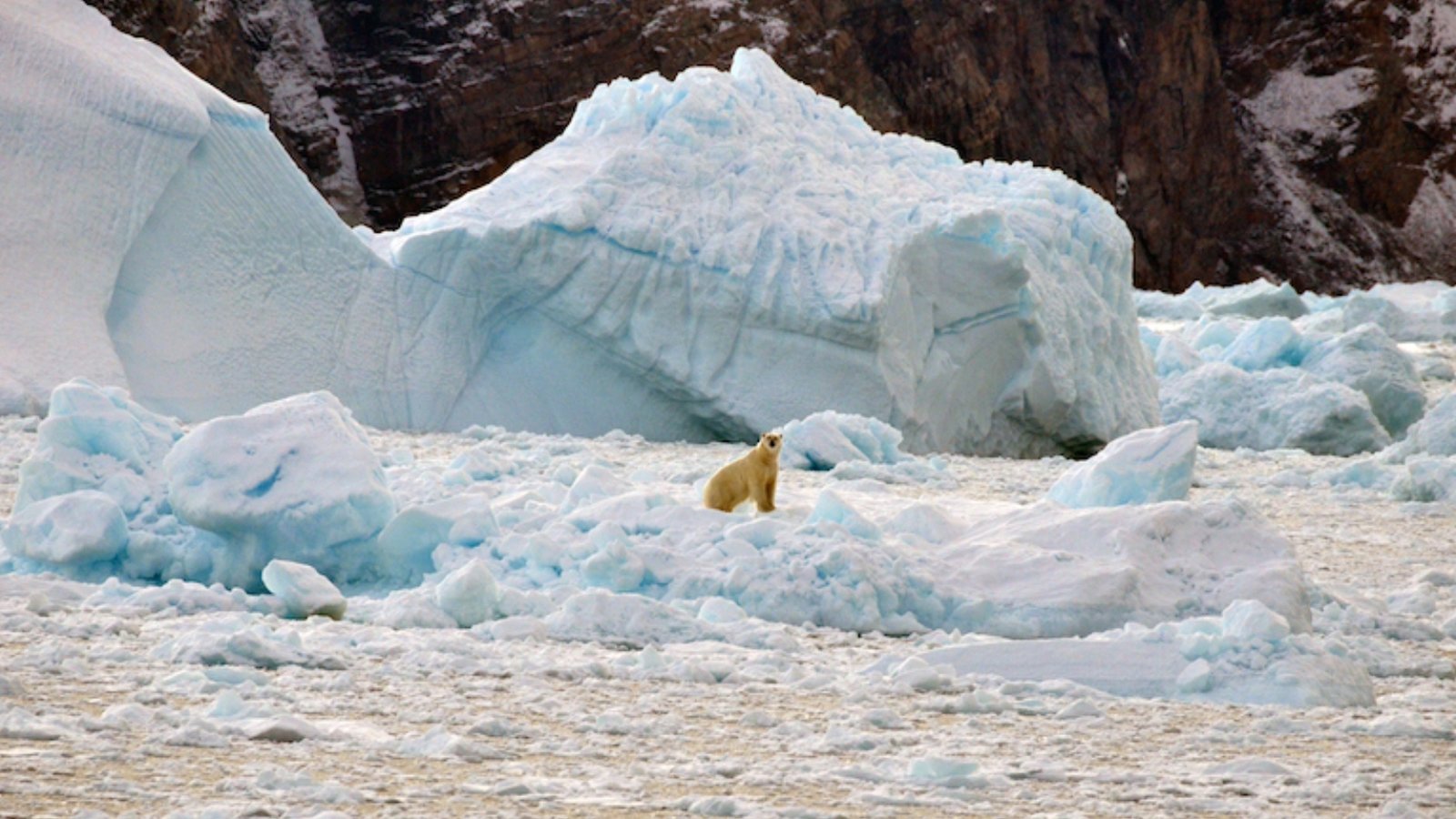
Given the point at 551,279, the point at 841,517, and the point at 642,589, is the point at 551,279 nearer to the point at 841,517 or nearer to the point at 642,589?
the point at 841,517

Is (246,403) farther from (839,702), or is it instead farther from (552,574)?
(839,702)

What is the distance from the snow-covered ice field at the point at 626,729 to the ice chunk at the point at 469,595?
0.15m

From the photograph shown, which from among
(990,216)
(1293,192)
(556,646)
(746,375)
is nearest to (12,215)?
(746,375)

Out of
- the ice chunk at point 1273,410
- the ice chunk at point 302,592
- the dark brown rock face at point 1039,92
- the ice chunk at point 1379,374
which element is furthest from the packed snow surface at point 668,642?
the dark brown rock face at point 1039,92

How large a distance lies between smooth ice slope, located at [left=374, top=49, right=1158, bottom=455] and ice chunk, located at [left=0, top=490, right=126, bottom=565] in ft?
13.0

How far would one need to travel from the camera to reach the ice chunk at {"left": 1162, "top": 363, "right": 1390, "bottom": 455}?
9.86 metres

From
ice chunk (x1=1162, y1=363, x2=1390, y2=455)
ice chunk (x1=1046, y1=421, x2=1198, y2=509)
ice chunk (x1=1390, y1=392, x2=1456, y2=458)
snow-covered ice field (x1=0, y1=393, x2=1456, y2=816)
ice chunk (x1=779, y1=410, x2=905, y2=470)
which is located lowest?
ice chunk (x1=1162, y1=363, x2=1390, y2=455)

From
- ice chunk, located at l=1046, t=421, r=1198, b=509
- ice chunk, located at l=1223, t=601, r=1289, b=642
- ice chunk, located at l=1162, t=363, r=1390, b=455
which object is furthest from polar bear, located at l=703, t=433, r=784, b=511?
ice chunk, located at l=1162, t=363, r=1390, b=455

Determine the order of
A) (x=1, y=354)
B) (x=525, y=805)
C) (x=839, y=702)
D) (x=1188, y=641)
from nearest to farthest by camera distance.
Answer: (x=525, y=805)
(x=839, y=702)
(x=1188, y=641)
(x=1, y=354)

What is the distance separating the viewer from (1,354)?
24.1ft

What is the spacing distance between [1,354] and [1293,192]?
20.5 m

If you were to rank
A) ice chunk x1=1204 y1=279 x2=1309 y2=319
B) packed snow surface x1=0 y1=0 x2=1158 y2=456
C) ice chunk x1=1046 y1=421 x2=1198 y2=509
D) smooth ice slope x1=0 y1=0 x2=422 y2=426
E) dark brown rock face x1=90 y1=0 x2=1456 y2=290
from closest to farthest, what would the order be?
1. ice chunk x1=1046 y1=421 x2=1198 y2=509
2. smooth ice slope x1=0 y1=0 x2=422 y2=426
3. packed snow surface x1=0 y1=0 x2=1158 y2=456
4. ice chunk x1=1204 y1=279 x2=1309 y2=319
5. dark brown rock face x1=90 y1=0 x2=1456 y2=290

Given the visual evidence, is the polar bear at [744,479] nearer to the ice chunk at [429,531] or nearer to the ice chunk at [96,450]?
the ice chunk at [429,531]

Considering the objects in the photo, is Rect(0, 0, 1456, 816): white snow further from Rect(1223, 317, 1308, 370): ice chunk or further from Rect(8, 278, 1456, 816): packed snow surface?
Rect(1223, 317, 1308, 370): ice chunk
